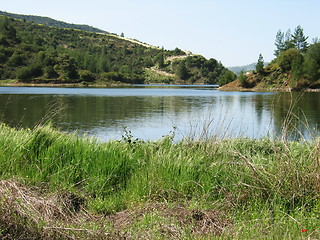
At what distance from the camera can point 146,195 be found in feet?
16.1

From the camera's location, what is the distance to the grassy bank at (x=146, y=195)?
362cm

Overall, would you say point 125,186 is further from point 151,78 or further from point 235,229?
point 151,78

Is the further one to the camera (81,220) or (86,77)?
(86,77)

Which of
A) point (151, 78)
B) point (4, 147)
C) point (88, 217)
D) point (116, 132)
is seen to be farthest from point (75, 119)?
point (151, 78)

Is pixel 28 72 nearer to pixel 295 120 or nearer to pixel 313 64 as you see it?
pixel 313 64

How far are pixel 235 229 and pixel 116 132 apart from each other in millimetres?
15266

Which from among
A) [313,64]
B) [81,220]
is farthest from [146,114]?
[313,64]

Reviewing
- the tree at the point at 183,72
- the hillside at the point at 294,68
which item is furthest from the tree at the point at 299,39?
the tree at the point at 183,72

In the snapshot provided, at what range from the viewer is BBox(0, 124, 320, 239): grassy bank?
3615 mm

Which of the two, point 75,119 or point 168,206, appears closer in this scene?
point 168,206

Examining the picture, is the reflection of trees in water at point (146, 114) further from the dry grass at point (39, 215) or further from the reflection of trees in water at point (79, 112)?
the dry grass at point (39, 215)

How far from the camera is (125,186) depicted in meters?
5.47

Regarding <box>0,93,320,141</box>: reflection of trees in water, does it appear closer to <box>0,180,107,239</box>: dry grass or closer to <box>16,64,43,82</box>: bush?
<box>0,180,107,239</box>: dry grass

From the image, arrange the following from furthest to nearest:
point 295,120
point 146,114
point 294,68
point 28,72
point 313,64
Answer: point 28,72 < point 313,64 < point 294,68 < point 146,114 < point 295,120
